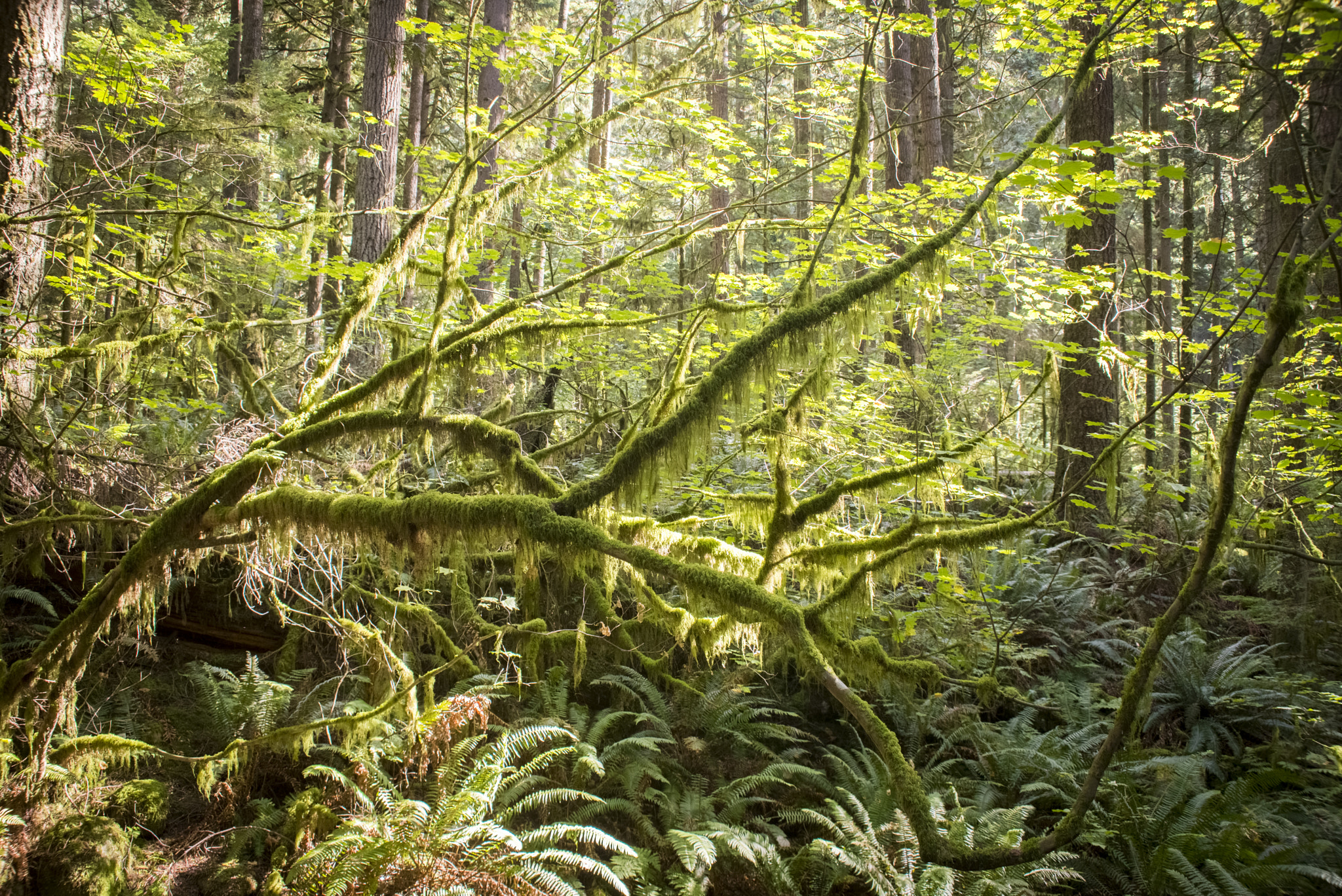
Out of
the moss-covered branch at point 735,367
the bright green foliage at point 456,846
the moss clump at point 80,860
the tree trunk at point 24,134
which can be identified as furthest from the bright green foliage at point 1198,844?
the tree trunk at point 24,134

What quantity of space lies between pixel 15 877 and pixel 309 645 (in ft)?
8.88

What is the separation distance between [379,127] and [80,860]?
773 centimetres

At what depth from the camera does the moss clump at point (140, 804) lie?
5051mm

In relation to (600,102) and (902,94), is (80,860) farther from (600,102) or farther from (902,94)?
(600,102)

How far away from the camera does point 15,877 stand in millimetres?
4367

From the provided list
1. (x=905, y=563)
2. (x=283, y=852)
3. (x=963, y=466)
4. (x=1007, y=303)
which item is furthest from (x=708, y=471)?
(x=1007, y=303)

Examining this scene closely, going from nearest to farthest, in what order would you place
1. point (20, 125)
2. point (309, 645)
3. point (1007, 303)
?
point (20, 125), point (309, 645), point (1007, 303)

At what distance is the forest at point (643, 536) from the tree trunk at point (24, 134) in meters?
0.04

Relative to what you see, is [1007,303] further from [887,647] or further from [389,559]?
[389,559]

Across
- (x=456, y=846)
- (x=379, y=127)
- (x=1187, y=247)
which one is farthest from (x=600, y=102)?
(x=456, y=846)

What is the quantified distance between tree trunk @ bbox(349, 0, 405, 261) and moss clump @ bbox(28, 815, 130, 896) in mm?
6098

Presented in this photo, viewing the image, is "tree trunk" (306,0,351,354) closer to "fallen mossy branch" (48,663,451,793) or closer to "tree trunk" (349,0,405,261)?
"tree trunk" (349,0,405,261)

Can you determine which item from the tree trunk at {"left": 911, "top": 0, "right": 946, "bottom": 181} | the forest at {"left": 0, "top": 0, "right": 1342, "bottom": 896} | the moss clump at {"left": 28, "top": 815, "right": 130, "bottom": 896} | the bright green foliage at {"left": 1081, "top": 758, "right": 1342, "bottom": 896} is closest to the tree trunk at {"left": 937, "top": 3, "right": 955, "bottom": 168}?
the tree trunk at {"left": 911, "top": 0, "right": 946, "bottom": 181}

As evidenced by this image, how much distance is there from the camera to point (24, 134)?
4.98m
